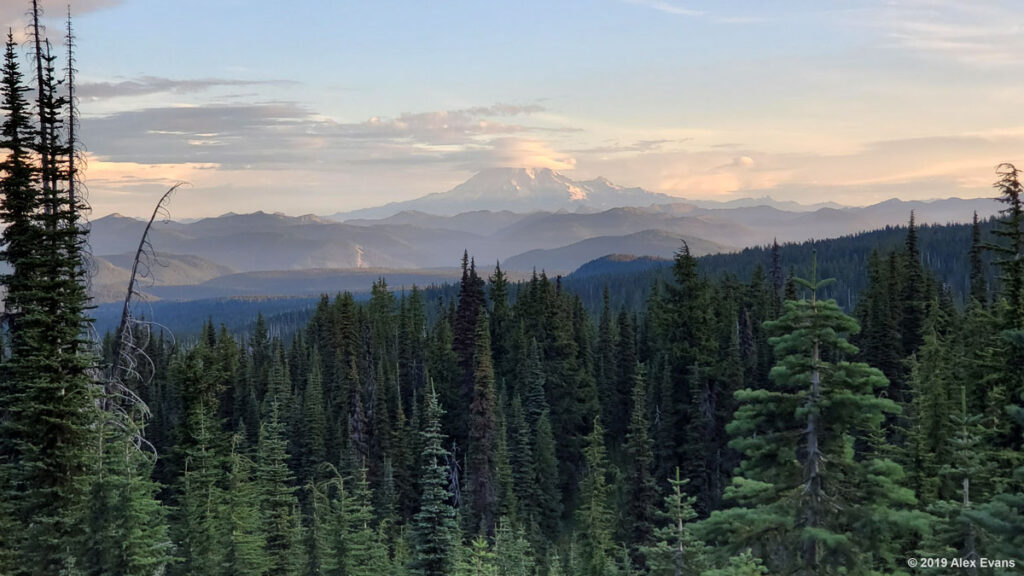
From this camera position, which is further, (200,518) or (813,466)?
(200,518)

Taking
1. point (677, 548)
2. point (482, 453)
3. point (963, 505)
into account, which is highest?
point (963, 505)

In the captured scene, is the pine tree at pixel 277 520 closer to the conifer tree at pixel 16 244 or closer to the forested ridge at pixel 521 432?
the forested ridge at pixel 521 432

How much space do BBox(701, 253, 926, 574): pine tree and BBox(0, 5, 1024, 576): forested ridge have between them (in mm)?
54

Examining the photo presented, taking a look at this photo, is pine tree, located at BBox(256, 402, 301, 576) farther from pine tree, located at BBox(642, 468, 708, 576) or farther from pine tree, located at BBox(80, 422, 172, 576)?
pine tree, located at BBox(642, 468, 708, 576)

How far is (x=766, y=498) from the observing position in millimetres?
16203

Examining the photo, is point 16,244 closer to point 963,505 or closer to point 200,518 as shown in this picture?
point 200,518

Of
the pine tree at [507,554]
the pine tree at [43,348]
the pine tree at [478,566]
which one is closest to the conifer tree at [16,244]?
the pine tree at [43,348]

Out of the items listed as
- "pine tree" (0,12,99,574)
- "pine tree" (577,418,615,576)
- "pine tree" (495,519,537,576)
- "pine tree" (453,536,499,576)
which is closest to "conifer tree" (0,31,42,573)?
"pine tree" (0,12,99,574)

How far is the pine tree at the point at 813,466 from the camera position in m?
15.3

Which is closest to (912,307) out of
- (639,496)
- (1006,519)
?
(639,496)

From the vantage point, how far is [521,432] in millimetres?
85062

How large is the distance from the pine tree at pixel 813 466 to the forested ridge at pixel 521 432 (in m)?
0.05

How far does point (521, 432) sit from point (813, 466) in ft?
231

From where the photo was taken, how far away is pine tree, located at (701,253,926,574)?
50.3 feet
